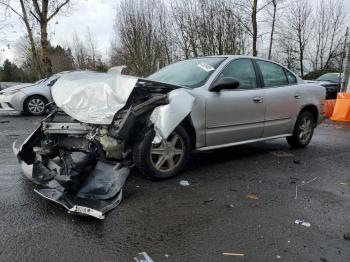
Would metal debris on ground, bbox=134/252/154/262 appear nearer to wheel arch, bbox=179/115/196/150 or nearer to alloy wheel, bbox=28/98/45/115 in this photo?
wheel arch, bbox=179/115/196/150

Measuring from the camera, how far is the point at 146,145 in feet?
14.1

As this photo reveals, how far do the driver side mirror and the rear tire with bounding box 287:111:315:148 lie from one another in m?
2.12

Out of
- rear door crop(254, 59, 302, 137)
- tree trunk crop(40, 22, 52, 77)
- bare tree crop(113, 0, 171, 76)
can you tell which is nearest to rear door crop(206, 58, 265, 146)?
rear door crop(254, 59, 302, 137)

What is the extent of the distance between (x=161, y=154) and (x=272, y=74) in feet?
8.75

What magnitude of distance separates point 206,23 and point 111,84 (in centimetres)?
2198

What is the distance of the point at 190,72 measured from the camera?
5395mm

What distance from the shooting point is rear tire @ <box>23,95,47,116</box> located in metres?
12.2

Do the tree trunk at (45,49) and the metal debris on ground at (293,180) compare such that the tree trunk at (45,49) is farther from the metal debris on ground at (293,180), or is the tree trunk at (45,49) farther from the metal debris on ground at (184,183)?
the metal debris on ground at (293,180)

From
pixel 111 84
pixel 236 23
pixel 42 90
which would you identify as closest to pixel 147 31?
pixel 236 23

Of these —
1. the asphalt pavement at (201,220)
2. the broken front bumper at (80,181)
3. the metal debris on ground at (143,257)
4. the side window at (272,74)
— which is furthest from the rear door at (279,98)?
the metal debris on ground at (143,257)

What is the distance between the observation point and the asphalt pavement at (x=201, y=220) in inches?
115

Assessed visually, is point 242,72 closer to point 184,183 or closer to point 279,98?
point 279,98

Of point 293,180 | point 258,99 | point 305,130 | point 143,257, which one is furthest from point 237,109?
point 143,257

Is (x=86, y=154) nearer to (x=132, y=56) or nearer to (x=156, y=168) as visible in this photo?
(x=156, y=168)
